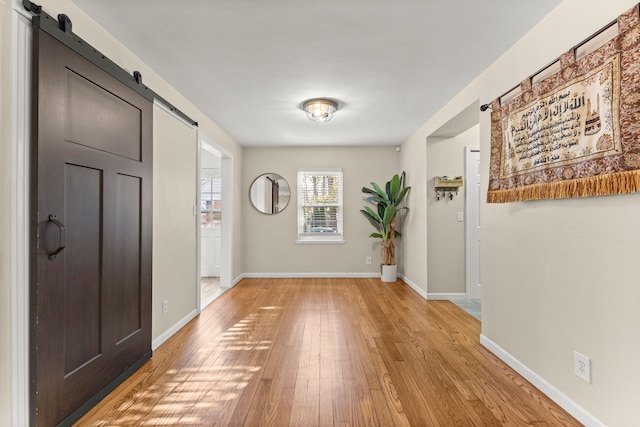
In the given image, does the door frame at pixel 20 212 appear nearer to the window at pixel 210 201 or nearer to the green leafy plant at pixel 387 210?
the green leafy plant at pixel 387 210

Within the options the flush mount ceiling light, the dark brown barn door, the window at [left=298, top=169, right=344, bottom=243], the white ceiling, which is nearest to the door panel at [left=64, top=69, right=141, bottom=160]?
the dark brown barn door

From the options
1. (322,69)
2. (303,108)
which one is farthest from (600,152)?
(303,108)

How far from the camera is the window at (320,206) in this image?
605 cm

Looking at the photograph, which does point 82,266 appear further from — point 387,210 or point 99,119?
point 387,210

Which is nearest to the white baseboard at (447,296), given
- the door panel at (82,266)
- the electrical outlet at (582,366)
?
the electrical outlet at (582,366)

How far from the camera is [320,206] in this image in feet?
19.9

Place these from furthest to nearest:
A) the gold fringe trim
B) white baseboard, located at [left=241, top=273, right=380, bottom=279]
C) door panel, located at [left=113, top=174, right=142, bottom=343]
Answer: white baseboard, located at [left=241, top=273, right=380, bottom=279] < door panel, located at [left=113, top=174, right=142, bottom=343] < the gold fringe trim

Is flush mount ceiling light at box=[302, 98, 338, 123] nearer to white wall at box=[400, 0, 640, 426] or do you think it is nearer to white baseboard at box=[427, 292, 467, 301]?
white wall at box=[400, 0, 640, 426]

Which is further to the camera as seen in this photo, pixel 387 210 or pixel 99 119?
pixel 387 210

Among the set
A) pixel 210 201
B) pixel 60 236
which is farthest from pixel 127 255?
pixel 210 201

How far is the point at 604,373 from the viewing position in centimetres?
167

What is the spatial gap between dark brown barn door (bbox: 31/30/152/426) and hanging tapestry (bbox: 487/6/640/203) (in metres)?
2.66

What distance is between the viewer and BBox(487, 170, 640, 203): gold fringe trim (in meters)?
1.51

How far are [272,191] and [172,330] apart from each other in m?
3.29
